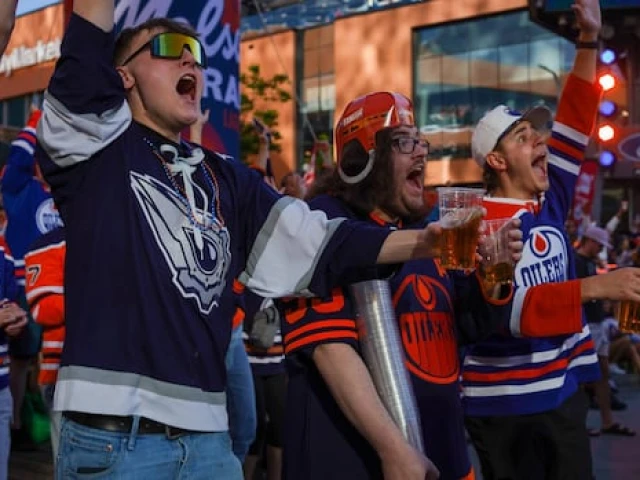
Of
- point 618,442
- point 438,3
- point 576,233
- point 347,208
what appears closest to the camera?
point 347,208

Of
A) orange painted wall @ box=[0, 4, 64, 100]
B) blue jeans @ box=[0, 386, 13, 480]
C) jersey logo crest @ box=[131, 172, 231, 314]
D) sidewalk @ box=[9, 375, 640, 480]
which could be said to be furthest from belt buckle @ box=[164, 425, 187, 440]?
orange painted wall @ box=[0, 4, 64, 100]

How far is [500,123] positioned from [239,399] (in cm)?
219

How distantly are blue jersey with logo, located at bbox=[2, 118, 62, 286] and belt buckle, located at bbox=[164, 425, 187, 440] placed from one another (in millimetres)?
3851

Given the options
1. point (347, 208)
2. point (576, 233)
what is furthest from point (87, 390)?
point (576, 233)

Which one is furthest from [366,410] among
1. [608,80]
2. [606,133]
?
[606,133]

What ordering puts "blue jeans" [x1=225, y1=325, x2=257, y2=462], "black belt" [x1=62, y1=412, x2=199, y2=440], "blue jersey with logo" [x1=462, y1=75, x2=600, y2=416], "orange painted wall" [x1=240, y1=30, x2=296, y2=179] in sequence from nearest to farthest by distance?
"black belt" [x1=62, y1=412, x2=199, y2=440] → "blue jersey with logo" [x1=462, y1=75, x2=600, y2=416] → "blue jeans" [x1=225, y1=325, x2=257, y2=462] → "orange painted wall" [x1=240, y1=30, x2=296, y2=179]

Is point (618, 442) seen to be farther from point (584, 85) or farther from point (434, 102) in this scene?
point (434, 102)

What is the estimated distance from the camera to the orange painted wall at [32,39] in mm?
37281

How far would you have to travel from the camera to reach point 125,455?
6.64 feet

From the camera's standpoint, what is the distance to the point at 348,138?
9.05ft

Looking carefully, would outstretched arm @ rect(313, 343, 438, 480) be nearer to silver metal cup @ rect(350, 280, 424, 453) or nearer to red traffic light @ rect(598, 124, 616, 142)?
silver metal cup @ rect(350, 280, 424, 453)

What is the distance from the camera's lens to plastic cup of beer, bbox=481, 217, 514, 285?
239 centimetres

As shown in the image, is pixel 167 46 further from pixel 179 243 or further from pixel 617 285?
pixel 617 285

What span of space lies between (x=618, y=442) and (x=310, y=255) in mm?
6807
